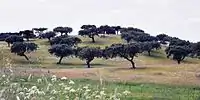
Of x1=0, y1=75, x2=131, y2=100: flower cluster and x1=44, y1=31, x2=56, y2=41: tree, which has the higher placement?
x1=0, y1=75, x2=131, y2=100: flower cluster

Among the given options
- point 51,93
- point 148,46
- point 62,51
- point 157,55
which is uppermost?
point 51,93

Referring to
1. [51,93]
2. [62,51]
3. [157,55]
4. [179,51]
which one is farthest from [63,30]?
[51,93]

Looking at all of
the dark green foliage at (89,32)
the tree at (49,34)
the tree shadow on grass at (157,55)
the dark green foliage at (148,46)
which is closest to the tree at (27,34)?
the tree at (49,34)

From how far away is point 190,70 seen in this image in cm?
8569

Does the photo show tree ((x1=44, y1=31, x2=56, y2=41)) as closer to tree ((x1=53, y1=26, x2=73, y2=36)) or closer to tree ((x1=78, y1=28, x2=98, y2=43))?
tree ((x1=78, y1=28, x2=98, y2=43))

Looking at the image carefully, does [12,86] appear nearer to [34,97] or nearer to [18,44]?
[34,97]

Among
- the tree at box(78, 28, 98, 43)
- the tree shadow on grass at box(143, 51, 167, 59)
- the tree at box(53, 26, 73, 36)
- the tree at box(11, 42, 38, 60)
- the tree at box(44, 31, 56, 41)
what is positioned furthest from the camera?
the tree at box(53, 26, 73, 36)

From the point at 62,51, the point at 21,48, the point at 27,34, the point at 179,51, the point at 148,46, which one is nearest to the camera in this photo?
the point at 62,51

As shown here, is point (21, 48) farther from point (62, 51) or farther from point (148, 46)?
point (148, 46)

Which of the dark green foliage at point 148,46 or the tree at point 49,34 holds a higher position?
the tree at point 49,34

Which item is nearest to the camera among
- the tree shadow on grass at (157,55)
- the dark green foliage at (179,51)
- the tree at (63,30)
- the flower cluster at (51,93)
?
the flower cluster at (51,93)

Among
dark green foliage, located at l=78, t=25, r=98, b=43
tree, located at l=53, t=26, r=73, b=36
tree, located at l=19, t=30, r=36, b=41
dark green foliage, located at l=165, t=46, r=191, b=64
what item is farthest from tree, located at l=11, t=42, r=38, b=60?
tree, located at l=53, t=26, r=73, b=36

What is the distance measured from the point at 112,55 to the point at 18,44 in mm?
30943

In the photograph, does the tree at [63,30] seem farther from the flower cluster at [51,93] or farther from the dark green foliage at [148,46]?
the flower cluster at [51,93]
